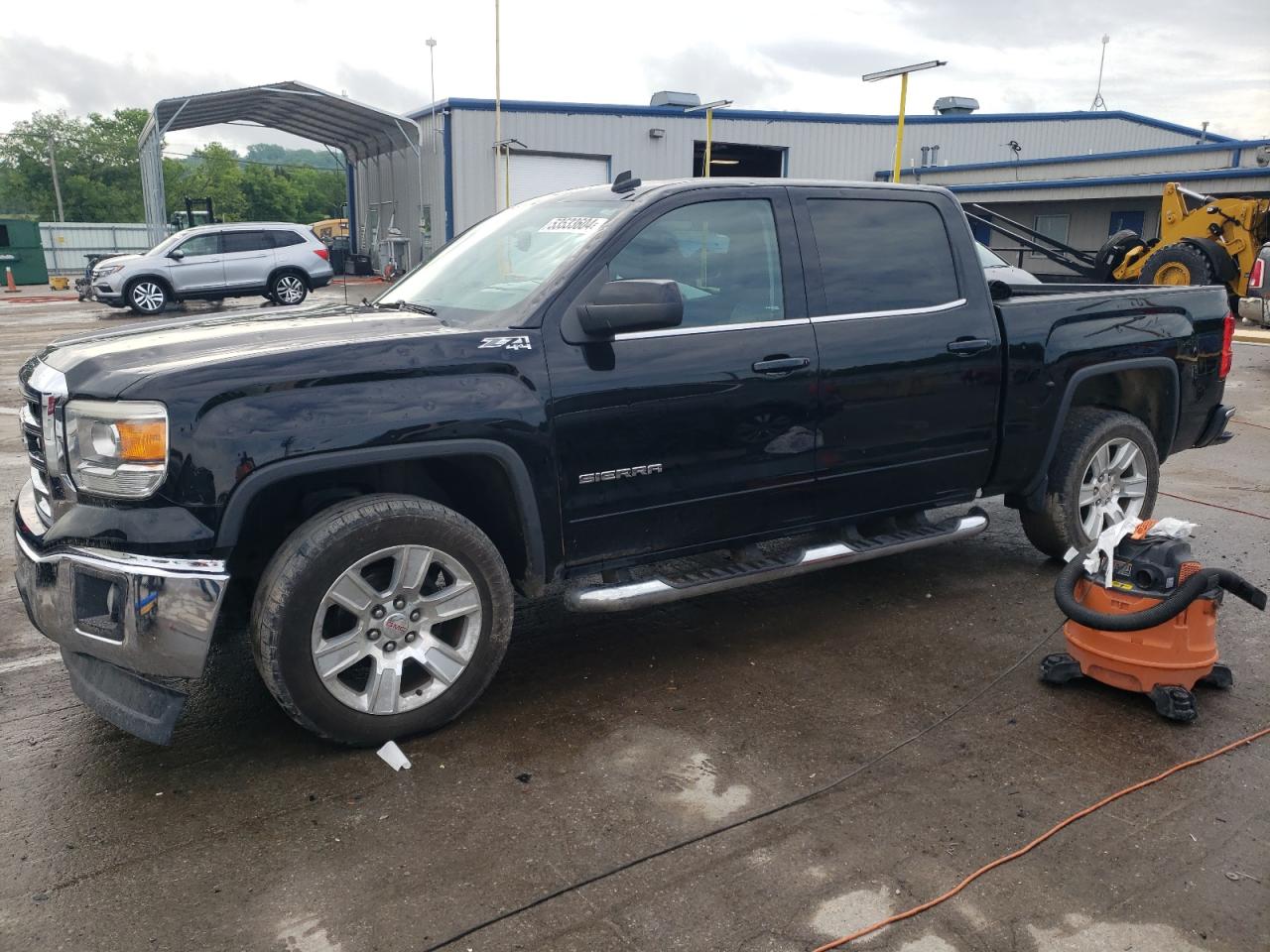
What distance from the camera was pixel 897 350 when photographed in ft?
14.3

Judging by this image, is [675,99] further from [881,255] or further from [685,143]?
[881,255]

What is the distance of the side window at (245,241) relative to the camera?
22094 millimetres

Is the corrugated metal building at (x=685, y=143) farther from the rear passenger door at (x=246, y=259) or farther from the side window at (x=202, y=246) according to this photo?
the side window at (x=202, y=246)

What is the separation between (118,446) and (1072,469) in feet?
13.9

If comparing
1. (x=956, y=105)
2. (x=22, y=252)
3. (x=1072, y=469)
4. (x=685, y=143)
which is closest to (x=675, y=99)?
(x=685, y=143)

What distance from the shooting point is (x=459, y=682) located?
3.60 m

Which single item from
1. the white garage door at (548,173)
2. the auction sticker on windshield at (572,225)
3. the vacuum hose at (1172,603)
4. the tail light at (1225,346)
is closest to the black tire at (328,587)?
the auction sticker on windshield at (572,225)

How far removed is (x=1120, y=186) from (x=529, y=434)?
27.0 meters

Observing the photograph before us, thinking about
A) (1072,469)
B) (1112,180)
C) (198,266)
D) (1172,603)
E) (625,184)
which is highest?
(1112,180)

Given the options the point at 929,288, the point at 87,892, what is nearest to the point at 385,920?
the point at 87,892

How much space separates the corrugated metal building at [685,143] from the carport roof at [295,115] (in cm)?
134

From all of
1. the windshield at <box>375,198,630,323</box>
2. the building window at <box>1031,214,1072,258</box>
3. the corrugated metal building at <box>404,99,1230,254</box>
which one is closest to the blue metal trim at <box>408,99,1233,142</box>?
the corrugated metal building at <box>404,99,1230,254</box>

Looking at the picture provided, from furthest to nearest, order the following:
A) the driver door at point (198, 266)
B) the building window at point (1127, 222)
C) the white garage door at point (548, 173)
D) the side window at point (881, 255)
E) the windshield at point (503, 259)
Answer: the white garage door at point (548, 173) → the building window at point (1127, 222) → the driver door at point (198, 266) → the side window at point (881, 255) → the windshield at point (503, 259)

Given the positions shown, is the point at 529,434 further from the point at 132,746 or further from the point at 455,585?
the point at 132,746
